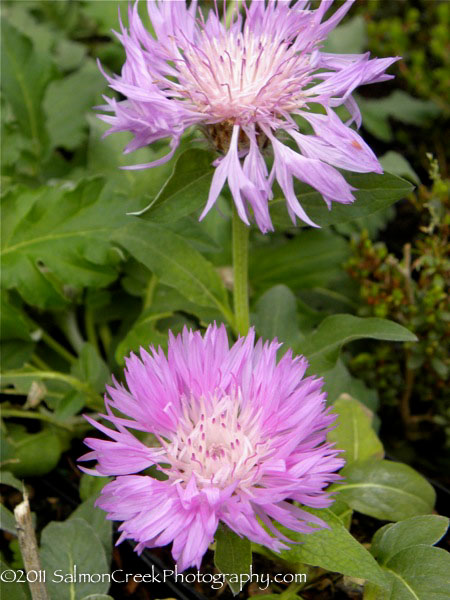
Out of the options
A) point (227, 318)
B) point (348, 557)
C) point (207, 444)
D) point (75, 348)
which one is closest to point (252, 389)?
point (207, 444)

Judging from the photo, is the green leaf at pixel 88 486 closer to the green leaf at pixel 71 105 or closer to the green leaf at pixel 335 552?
the green leaf at pixel 335 552

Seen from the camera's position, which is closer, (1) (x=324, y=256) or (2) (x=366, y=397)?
(2) (x=366, y=397)

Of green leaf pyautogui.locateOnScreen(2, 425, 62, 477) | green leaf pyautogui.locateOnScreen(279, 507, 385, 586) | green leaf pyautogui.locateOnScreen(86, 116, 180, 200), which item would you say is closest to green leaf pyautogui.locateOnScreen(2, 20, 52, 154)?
green leaf pyautogui.locateOnScreen(86, 116, 180, 200)

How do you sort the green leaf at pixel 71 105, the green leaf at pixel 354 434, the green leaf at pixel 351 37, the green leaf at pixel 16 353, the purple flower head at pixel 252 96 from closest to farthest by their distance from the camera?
the purple flower head at pixel 252 96 → the green leaf at pixel 354 434 → the green leaf at pixel 16 353 → the green leaf at pixel 71 105 → the green leaf at pixel 351 37

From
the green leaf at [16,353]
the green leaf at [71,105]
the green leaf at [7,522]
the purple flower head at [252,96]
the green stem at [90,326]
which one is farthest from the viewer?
the green leaf at [71,105]

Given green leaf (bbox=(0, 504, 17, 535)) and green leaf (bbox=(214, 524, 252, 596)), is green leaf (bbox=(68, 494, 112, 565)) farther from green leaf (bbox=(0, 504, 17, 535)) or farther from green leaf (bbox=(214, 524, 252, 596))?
green leaf (bbox=(214, 524, 252, 596))

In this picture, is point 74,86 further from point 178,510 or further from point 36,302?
point 178,510

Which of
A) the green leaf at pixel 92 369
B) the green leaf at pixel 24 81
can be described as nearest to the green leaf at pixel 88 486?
the green leaf at pixel 92 369
